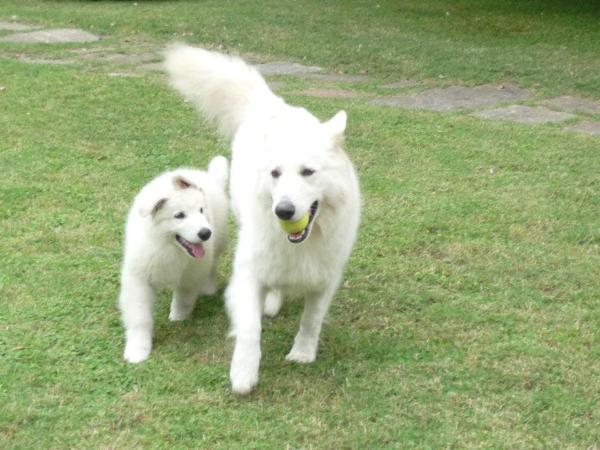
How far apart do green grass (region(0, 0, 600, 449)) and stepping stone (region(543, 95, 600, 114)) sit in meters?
0.29

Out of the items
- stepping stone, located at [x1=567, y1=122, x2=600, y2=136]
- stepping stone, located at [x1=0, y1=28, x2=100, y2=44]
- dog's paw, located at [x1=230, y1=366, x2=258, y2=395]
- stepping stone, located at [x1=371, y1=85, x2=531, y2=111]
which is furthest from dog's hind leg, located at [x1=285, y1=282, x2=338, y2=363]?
stepping stone, located at [x1=0, y1=28, x2=100, y2=44]

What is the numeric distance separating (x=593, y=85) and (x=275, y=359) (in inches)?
300

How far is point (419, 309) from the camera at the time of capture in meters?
4.91

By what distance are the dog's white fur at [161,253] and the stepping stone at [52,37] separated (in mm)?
8794

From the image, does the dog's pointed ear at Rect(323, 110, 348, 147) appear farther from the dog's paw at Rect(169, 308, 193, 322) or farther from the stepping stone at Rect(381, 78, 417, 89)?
the stepping stone at Rect(381, 78, 417, 89)

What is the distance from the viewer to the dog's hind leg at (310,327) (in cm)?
428

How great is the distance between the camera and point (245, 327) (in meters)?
4.02

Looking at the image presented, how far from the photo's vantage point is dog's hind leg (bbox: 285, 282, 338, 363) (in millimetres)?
4281

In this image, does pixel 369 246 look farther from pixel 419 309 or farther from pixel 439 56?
pixel 439 56

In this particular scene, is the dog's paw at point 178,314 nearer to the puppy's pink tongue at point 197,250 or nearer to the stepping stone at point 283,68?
the puppy's pink tongue at point 197,250

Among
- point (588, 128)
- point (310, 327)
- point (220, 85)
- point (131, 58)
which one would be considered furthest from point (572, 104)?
point (310, 327)

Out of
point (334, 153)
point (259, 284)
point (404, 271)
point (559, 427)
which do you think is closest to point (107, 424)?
point (259, 284)

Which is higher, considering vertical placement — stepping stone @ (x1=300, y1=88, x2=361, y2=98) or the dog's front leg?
the dog's front leg

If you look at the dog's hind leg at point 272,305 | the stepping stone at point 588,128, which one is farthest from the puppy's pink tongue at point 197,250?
the stepping stone at point 588,128
